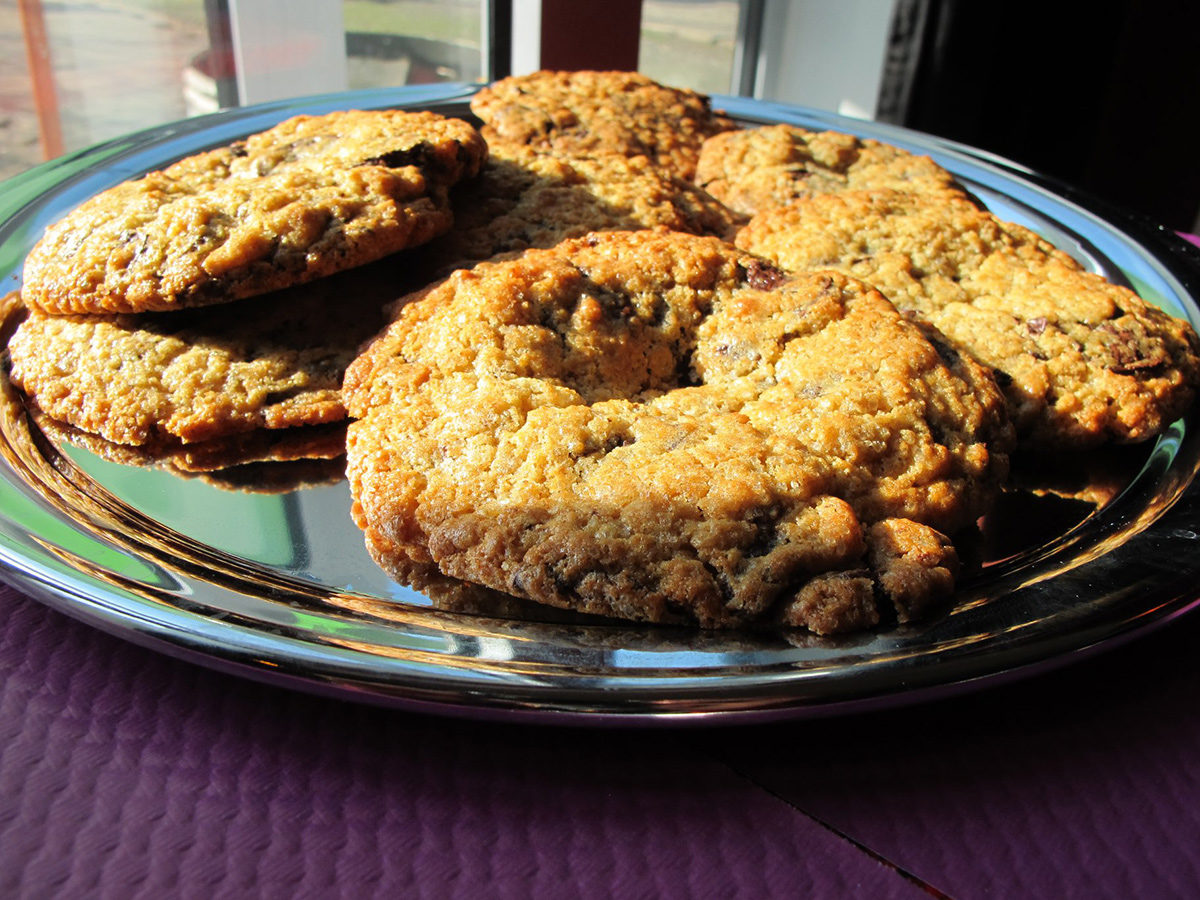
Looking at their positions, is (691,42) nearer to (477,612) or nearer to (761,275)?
(761,275)

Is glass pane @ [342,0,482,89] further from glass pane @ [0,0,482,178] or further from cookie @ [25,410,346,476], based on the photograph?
cookie @ [25,410,346,476]

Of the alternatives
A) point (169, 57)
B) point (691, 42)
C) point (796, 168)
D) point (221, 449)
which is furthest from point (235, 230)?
point (691, 42)

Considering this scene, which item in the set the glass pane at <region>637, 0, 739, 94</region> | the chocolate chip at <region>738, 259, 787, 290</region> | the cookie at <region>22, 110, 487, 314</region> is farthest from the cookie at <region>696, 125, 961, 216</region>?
the glass pane at <region>637, 0, 739, 94</region>

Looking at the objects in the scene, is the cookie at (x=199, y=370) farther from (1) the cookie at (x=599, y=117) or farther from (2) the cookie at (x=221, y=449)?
(1) the cookie at (x=599, y=117)

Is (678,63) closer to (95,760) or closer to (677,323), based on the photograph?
(677,323)

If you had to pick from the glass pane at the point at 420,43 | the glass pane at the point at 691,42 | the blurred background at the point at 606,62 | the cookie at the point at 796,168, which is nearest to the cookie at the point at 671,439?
the cookie at the point at 796,168
